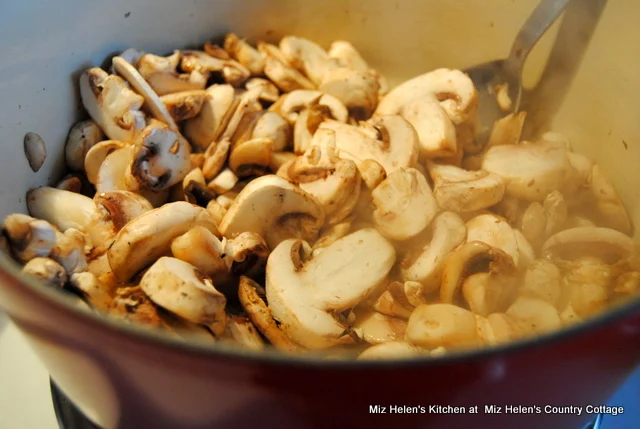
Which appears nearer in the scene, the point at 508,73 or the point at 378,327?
the point at 378,327

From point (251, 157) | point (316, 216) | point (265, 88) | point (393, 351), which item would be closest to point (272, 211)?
point (316, 216)

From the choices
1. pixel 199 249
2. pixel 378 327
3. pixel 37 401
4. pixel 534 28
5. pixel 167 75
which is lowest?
pixel 37 401

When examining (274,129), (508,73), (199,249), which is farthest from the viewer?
(508,73)

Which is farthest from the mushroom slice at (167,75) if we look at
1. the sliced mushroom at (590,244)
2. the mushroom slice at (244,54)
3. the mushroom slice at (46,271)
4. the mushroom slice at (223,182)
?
the sliced mushroom at (590,244)

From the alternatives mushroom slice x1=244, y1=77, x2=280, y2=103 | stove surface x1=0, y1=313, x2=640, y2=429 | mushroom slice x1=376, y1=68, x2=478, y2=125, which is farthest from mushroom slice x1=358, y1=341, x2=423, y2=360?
mushroom slice x1=244, y1=77, x2=280, y2=103

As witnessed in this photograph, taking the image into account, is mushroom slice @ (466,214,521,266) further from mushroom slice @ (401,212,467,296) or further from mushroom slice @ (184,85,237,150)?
mushroom slice @ (184,85,237,150)

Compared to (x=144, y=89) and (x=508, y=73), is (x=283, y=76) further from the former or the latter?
(x=508, y=73)

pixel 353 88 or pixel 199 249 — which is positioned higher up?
pixel 353 88

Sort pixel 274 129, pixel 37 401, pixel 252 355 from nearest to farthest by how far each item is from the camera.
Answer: pixel 252 355 < pixel 37 401 < pixel 274 129
